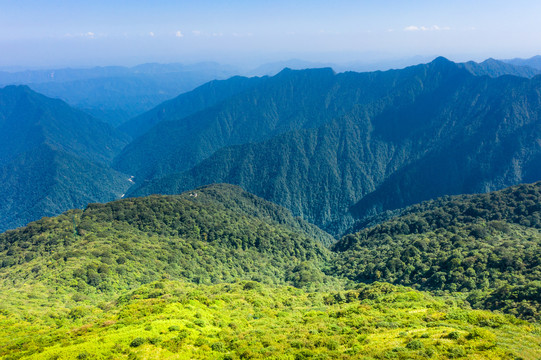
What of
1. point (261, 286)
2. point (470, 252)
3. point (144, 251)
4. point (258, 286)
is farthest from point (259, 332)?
point (470, 252)

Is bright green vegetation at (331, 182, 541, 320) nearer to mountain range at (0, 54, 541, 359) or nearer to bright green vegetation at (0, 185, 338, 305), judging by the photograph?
mountain range at (0, 54, 541, 359)

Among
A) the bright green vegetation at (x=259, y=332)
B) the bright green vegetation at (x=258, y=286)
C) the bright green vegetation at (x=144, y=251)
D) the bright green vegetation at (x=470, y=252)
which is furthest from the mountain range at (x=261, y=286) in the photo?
the bright green vegetation at (x=144, y=251)

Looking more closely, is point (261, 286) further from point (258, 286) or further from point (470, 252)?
point (470, 252)

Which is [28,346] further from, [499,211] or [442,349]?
[499,211]

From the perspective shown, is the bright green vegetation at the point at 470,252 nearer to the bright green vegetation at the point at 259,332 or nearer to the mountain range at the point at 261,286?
the mountain range at the point at 261,286

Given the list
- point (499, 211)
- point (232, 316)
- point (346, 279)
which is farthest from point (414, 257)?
point (232, 316)

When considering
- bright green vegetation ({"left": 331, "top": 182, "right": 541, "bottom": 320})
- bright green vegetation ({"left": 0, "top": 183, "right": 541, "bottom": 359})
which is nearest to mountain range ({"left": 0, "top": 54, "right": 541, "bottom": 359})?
bright green vegetation ({"left": 0, "top": 183, "right": 541, "bottom": 359})

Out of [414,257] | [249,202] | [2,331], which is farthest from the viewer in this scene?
[249,202]
